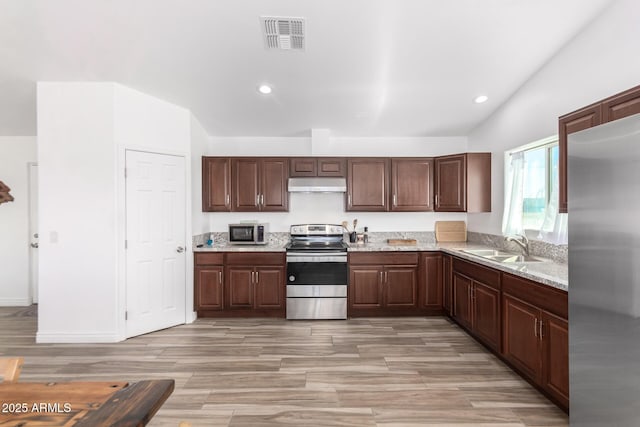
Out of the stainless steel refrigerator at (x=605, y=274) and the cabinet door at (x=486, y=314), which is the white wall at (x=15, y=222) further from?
the stainless steel refrigerator at (x=605, y=274)

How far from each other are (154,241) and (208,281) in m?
0.83

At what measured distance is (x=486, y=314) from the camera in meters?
3.04

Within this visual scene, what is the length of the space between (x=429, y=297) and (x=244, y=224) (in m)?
2.65

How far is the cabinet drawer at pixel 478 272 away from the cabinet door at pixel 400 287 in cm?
56

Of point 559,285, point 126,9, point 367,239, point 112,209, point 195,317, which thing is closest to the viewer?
point 559,285

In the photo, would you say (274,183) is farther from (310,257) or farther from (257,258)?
(310,257)

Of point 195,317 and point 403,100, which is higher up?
point 403,100

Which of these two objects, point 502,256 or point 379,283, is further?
point 379,283

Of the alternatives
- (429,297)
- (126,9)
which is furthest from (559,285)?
(126,9)

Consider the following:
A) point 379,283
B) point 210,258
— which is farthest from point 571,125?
point 210,258

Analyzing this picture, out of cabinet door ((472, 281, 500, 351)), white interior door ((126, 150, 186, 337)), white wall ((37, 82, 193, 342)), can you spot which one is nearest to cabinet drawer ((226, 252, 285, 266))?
white interior door ((126, 150, 186, 337))

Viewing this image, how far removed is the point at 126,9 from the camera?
7.80 feet

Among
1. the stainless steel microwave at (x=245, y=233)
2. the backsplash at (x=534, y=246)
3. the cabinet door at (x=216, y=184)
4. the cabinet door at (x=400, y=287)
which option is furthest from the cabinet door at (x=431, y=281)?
the cabinet door at (x=216, y=184)

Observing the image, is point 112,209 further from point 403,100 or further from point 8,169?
point 403,100
